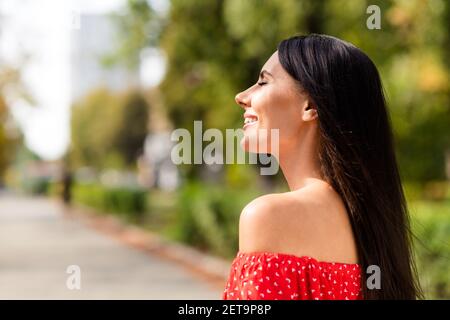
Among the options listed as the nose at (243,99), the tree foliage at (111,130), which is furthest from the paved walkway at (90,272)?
the tree foliage at (111,130)

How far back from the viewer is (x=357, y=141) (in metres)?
1.63

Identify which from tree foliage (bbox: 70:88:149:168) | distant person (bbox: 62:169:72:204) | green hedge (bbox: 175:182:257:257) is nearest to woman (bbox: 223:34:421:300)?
green hedge (bbox: 175:182:257:257)

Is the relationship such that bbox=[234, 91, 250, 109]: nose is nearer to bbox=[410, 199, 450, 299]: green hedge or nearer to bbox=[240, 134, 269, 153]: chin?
bbox=[240, 134, 269, 153]: chin

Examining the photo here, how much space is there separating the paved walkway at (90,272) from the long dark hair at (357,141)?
24.9 feet

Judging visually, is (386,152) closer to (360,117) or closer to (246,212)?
(360,117)

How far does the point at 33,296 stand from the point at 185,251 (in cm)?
561

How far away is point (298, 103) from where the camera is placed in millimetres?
1622

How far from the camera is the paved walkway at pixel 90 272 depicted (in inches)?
372

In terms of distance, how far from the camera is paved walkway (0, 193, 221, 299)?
372 inches

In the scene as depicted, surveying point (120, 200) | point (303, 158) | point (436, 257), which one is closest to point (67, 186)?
point (120, 200)

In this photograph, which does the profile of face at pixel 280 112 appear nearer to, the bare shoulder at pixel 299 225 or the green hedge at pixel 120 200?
the bare shoulder at pixel 299 225

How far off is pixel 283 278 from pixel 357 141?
0.39m

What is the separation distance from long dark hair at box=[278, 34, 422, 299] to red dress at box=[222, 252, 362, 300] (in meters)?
0.14
